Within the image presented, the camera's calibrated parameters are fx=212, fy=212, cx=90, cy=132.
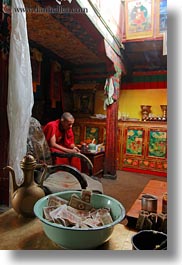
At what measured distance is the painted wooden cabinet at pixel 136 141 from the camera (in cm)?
332

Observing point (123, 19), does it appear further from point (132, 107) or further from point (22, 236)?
point (22, 236)

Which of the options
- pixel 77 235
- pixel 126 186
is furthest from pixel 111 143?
pixel 77 235

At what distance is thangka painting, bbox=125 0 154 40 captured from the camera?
217cm

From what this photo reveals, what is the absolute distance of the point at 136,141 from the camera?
350cm

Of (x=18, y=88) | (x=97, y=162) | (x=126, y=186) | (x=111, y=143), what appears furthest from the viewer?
(x=111, y=143)

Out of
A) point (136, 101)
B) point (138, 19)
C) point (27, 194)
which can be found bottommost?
point (27, 194)

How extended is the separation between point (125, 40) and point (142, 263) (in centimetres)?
274

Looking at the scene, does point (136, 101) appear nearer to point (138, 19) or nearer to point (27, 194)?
point (138, 19)

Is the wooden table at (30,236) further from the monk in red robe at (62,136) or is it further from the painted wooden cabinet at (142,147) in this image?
the painted wooden cabinet at (142,147)

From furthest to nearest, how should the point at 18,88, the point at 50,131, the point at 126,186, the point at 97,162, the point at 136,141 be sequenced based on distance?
1. the point at 136,141
2. the point at 97,162
3. the point at 126,186
4. the point at 50,131
5. the point at 18,88

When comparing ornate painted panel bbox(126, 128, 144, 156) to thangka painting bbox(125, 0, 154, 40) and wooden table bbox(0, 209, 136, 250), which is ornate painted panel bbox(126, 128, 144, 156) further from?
wooden table bbox(0, 209, 136, 250)

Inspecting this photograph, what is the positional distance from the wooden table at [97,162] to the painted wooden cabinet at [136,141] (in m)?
0.50

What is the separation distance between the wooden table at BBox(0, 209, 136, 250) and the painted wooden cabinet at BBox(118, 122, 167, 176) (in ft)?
9.12

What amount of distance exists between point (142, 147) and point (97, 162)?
899 millimetres
